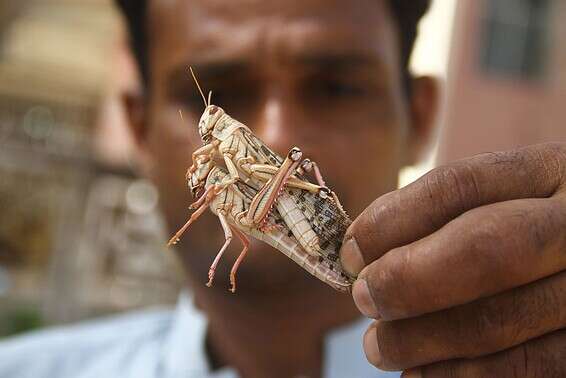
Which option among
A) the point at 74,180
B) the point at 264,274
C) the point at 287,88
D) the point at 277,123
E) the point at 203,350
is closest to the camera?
the point at 277,123

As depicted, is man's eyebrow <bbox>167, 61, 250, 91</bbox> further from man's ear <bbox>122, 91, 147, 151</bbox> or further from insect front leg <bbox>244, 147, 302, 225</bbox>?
insect front leg <bbox>244, 147, 302, 225</bbox>

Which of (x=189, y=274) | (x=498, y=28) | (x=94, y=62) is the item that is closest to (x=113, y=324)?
(x=189, y=274)

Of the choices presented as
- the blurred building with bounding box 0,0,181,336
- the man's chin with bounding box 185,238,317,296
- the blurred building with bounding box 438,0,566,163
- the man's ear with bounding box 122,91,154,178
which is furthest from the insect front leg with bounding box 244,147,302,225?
the blurred building with bounding box 438,0,566,163

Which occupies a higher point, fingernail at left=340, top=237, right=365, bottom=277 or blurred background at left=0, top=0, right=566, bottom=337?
fingernail at left=340, top=237, right=365, bottom=277

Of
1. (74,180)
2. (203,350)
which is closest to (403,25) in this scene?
(203,350)

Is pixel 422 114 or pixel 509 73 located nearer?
pixel 422 114

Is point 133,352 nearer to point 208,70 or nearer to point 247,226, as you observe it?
point 208,70

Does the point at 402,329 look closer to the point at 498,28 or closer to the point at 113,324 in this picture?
the point at 113,324
